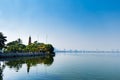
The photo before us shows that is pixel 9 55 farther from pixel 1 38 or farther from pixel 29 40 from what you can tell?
pixel 29 40

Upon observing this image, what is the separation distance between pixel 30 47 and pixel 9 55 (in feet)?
166

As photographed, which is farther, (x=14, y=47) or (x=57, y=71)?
(x=14, y=47)

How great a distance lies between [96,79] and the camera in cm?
2700

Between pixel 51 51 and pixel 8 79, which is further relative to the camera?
pixel 51 51

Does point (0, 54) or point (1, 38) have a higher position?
point (1, 38)

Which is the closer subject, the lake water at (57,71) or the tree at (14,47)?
the lake water at (57,71)

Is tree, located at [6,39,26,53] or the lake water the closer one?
the lake water

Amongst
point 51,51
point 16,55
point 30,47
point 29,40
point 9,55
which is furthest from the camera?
point 29,40

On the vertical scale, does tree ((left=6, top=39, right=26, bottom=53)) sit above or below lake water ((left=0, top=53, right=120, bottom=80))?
above

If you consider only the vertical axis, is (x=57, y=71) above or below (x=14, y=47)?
below

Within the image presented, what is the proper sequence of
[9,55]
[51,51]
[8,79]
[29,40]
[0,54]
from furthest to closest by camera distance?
1. [29,40]
2. [51,51]
3. [9,55]
4. [0,54]
5. [8,79]

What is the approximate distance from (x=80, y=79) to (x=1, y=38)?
5248 cm

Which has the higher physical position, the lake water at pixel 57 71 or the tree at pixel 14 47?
the tree at pixel 14 47

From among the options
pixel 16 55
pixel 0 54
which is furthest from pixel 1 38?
pixel 16 55
